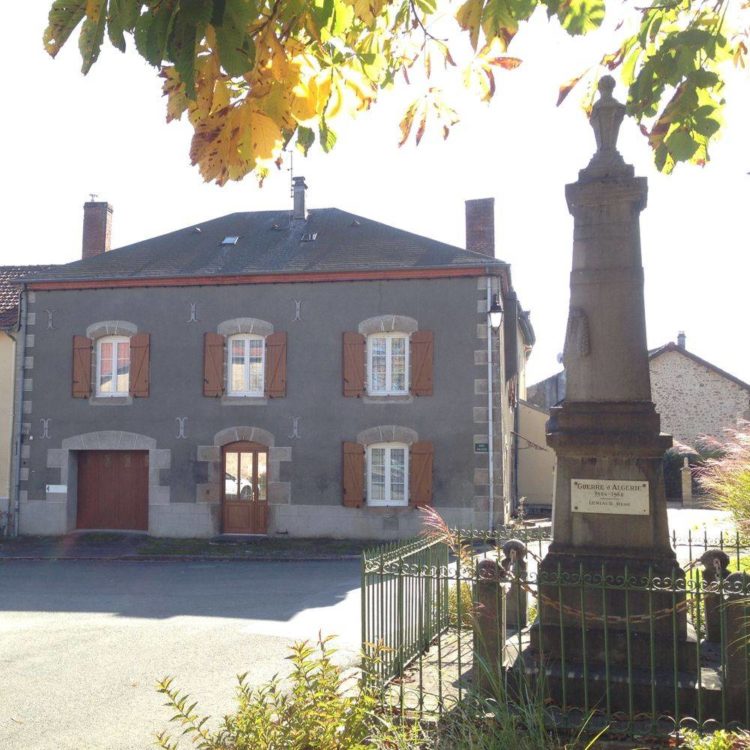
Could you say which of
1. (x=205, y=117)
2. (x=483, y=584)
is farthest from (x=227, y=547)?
(x=205, y=117)

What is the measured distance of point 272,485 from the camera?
17.4 meters

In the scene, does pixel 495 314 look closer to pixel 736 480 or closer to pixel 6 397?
pixel 736 480

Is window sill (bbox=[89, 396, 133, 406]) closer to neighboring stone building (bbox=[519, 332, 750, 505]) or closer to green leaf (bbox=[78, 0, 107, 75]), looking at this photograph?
green leaf (bbox=[78, 0, 107, 75])

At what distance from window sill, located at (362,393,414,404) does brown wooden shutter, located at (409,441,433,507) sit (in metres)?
0.99

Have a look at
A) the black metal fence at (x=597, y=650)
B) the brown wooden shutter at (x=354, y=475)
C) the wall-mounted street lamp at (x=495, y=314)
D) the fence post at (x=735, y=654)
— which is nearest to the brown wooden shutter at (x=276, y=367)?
the brown wooden shutter at (x=354, y=475)

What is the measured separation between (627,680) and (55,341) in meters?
16.5

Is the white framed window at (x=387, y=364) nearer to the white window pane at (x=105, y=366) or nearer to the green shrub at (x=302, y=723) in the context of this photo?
the white window pane at (x=105, y=366)

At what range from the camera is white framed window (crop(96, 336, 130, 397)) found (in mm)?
18344

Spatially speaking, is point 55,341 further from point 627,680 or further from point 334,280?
point 627,680

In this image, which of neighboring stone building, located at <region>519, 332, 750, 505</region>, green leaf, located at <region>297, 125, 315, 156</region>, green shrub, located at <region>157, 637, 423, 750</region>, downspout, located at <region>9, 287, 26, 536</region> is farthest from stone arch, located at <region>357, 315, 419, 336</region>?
neighboring stone building, located at <region>519, 332, 750, 505</region>

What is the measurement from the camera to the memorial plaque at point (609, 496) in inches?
226

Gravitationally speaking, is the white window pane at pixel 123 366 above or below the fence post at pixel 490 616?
above

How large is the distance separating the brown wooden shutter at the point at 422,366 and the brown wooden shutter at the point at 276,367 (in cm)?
287

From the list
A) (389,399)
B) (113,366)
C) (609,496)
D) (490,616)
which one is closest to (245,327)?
(113,366)
